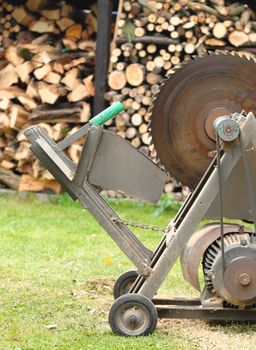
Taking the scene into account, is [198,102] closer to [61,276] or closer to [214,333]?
[214,333]

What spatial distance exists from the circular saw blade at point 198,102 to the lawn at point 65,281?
1.01 m

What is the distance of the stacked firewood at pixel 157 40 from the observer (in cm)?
1033

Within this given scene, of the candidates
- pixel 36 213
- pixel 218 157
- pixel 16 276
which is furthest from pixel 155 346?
pixel 36 213

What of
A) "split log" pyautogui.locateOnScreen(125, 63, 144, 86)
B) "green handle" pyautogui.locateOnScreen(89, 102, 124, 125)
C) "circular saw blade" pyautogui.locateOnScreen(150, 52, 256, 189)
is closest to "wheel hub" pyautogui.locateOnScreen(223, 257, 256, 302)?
"circular saw blade" pyautogui.locateOnScreen(150, 52, 256, 189)

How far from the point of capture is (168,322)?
5.50 meters

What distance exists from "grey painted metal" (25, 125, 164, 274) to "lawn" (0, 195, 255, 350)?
20.1 inches

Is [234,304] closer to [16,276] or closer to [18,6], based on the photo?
[16,276]

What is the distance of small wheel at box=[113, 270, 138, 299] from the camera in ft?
19.6

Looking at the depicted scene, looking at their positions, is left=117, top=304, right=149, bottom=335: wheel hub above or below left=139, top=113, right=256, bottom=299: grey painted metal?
below

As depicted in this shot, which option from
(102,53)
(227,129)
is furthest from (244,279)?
(102,53)

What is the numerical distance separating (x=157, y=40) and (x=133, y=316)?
19.1ft

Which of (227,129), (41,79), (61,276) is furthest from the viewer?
(41,79)

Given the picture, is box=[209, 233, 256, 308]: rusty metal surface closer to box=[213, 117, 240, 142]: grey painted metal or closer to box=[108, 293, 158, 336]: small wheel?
box=[108, 293, 158, 336]: small wheel

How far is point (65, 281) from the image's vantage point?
6.72 meters
